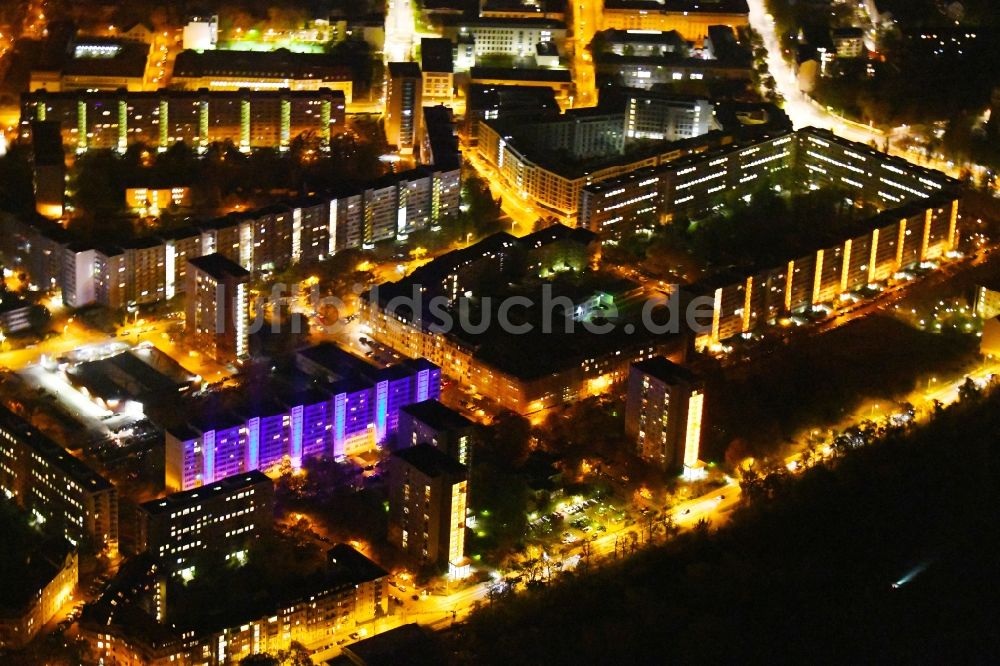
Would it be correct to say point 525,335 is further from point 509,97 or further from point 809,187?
point 509,97

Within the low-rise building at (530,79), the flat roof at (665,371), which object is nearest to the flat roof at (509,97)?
the low-rise building at (530,79)

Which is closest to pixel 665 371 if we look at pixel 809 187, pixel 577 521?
pixel 577 521

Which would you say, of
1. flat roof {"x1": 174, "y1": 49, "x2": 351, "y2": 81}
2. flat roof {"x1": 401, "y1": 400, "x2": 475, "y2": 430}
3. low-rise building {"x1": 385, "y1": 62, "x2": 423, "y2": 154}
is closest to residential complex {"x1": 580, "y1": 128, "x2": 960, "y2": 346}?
low-rise building {"x1": 385, "y1": 62, "x2": 423, "y2": 154}

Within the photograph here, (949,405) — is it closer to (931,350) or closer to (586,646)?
(931,350)

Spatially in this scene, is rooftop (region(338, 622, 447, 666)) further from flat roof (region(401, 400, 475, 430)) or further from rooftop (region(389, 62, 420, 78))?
rooftop (region(389, 62, 420, 78))

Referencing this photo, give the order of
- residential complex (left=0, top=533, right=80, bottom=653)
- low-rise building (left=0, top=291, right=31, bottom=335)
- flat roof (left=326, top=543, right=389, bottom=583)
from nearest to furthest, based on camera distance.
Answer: residential complex (left=0, top=533, right=80, bottom=653) → flat roof (left=326, top=543, right=389, bottom=583) → low-rise building (left=0, top=291, right=31, bottom=335)

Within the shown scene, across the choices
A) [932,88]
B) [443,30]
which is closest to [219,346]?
[443,30]

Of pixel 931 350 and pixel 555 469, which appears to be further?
pixel 931 350

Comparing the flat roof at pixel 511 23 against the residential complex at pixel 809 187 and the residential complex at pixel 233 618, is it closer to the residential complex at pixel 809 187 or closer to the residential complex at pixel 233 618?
the residential complex at pixel 809 187
